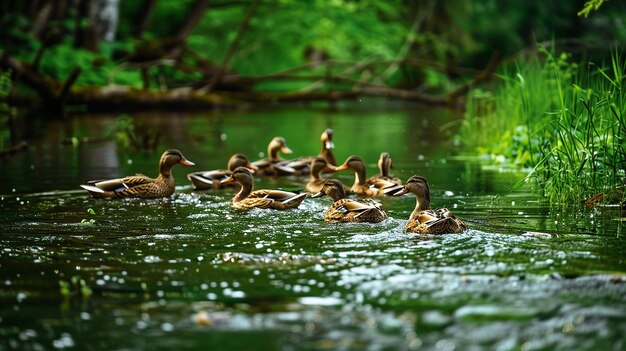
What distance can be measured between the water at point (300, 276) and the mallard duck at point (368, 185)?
0.26 m

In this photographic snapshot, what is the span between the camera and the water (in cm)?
586

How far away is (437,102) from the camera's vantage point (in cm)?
3016

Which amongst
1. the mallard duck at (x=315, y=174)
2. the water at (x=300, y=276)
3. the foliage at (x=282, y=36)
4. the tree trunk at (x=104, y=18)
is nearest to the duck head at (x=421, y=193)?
the water at (x=300, y=276)

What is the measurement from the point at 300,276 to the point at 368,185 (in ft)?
18.8

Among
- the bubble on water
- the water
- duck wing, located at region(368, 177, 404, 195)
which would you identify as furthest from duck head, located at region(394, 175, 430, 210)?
the bubble on water

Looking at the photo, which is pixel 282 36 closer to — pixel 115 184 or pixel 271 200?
pixel 115 184

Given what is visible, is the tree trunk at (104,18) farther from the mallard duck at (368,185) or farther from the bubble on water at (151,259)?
the bubble on water at (151,259)

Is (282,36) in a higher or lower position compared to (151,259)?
higher

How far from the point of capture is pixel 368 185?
509 inches

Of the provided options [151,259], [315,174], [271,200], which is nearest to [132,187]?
[271,200]

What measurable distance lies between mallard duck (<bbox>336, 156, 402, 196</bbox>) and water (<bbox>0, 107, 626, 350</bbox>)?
0.85 feet

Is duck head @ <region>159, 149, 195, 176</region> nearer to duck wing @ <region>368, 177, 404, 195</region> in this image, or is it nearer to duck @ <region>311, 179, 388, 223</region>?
duck wing @ <region>368, 177, 404, 195</region>

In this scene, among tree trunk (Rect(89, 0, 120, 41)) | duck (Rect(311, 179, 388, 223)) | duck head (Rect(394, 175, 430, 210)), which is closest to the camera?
duck (Rect(311, 179, 388, 223))

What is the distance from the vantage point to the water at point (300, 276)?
19.2ft
